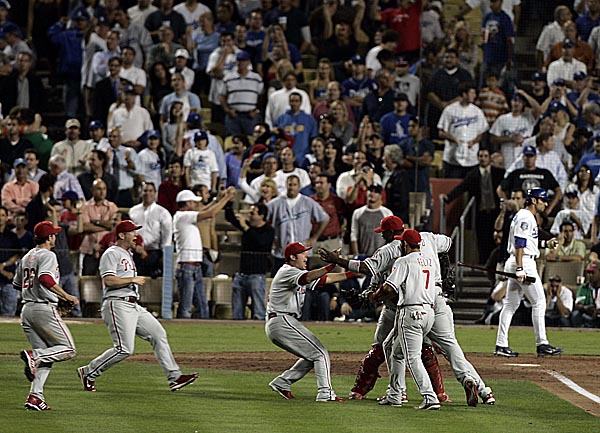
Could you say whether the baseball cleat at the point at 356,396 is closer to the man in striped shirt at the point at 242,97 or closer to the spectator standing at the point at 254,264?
the spectator standing at the point at 254,264

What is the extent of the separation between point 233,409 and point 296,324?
1.23 meters

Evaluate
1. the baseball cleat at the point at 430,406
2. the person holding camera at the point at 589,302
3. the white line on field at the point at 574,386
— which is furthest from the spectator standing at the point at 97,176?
the baseball cleat at the point at 430,406

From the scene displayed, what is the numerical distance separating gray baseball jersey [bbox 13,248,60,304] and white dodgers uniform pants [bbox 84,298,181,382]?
765 millimetres

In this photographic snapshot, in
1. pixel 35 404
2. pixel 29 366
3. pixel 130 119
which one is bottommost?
pixel 35 404

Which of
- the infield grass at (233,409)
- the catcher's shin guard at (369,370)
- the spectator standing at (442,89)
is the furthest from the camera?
the spectator standing at (442,89)

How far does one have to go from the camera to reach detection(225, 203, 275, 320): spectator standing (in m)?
20.7

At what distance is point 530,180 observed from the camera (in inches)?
831

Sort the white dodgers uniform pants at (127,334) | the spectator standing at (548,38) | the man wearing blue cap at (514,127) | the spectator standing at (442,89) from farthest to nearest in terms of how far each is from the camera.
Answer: the spectator standing at (548,38) → the spectator standing at (442,89) → the man wearing blue cap at (514,127) → the white dodgers uniform pants at (127,334)

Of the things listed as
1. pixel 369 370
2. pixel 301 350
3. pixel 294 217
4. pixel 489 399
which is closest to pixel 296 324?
pixel 301 350

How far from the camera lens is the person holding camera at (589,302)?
20.2 meters

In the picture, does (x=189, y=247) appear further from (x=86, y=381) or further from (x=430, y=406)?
(x=430, y=406)

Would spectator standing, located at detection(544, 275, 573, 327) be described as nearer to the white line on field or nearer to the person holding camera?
the person holding camera

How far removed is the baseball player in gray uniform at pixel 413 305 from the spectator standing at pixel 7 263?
11.1 metres

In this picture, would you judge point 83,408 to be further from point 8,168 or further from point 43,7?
point 43,7
